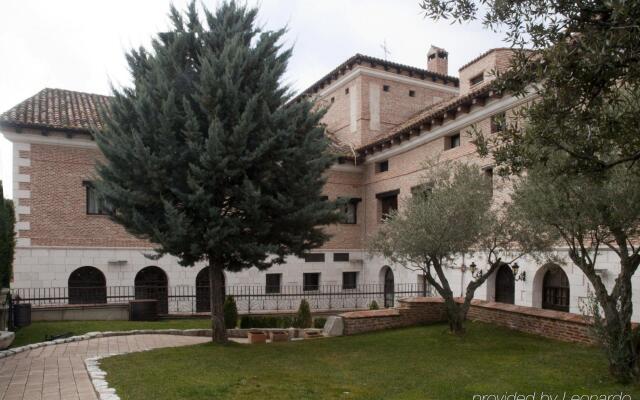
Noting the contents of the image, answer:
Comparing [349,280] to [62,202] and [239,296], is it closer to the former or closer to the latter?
[239,296]

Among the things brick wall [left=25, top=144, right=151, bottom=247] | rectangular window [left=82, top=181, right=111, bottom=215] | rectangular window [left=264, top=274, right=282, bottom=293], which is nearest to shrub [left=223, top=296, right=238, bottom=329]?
brick wall [left=25, top=144, right=151, bottom=247]

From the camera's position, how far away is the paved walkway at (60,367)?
23.7 feet

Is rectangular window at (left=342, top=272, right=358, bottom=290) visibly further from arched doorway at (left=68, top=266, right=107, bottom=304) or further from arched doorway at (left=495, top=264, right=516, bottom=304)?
arched doorway at (left=68, top=266, right=107, bottom=304)

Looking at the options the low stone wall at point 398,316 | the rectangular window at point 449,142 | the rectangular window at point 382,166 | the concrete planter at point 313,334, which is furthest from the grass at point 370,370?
the rectangular window at point 382,166

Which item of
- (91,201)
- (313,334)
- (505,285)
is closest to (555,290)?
(505,285)

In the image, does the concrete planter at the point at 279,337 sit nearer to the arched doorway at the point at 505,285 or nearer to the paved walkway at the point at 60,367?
the paved walkway at the point at 60,367

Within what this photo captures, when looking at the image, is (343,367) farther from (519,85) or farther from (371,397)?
(519,85)

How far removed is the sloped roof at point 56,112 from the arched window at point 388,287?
13876 millimetres

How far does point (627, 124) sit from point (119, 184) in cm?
940

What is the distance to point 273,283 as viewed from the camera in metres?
23.4

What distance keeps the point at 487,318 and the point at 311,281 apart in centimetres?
1140

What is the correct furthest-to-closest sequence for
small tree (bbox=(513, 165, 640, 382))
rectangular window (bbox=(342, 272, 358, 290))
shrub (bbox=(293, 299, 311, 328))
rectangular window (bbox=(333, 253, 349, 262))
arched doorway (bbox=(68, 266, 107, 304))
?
rectangular window (bbox=(342, 272, 358, 290))
rectangular window (bbox=(333, 253, 349, 262))
arched doorway (bbox=(68, 266, 107, 304))
shrub (bbox=(293, 299, 311, 328))
small tree (bbox=(513, 165, 640, 382))

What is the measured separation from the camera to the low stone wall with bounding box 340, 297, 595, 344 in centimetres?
1126

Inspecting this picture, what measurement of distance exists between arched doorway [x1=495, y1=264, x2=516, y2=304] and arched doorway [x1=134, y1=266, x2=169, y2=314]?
12900 mm
